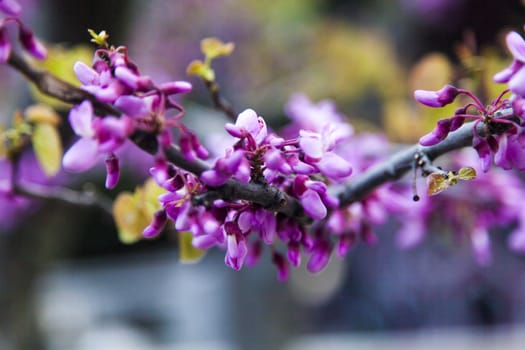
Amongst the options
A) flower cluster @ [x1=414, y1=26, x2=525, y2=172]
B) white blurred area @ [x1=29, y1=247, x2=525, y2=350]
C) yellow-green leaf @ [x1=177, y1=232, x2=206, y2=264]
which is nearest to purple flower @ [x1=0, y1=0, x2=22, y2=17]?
yellow-green leaf @ [x1=177, y1=232, x2=206, y2=264]

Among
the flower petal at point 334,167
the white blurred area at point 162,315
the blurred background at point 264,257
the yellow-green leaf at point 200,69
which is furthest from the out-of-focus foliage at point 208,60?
the white blurred area at point 162,315

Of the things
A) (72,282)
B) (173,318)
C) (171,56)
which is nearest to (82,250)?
(72,282)

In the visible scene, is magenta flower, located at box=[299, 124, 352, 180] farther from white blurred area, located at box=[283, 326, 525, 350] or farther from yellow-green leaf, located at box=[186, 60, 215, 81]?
white blurred area, located at box=[283, 326, 525, 350]

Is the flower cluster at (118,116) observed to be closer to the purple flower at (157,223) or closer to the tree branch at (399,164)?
the purple flower at (157,223)

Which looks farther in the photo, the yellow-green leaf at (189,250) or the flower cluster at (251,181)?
the yellow-green leaf at (189,250)

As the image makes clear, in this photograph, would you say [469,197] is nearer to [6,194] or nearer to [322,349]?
[6,194]

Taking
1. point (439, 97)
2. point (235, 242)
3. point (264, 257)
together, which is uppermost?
point (264, 257)

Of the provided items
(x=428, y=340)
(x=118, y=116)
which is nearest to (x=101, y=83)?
(x=118, y=116)

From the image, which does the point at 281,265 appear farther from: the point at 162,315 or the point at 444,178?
the point at 162,315
